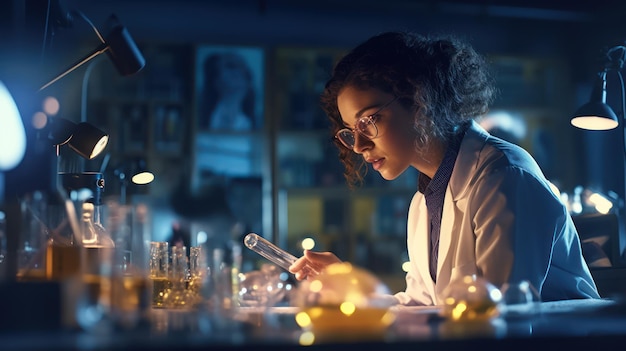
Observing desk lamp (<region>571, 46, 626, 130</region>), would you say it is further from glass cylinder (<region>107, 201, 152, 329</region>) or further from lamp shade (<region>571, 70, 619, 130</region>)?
glass cylinder (<region>107, 201, 152, 329</region>)

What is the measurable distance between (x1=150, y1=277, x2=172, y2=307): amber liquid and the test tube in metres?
0.21

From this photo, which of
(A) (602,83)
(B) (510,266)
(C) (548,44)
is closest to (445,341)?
(B) (510,266)

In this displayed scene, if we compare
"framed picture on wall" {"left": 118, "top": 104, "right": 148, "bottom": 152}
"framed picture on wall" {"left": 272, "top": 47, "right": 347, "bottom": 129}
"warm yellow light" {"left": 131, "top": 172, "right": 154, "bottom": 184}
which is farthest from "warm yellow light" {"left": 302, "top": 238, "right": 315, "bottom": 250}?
"warm yellow light" {"left": 131, "top": 172, "right": 154, "bottom": 184}

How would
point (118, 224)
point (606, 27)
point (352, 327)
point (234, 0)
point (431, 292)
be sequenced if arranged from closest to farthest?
1. point (352, 327)
2. point (118, 224)
3. point (431, 292)
4. point (234, 0)
5. point (606, 27)

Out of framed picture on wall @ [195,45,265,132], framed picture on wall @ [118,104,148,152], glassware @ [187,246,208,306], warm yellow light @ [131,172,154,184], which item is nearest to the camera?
glassware @ [187,246,208,306]

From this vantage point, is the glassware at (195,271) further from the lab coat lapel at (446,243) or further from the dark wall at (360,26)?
the dark wall at (360,26)

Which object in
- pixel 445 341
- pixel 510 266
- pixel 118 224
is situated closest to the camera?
pixel 445 341

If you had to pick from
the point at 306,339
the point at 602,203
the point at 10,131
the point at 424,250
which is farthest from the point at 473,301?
the point at 602,203

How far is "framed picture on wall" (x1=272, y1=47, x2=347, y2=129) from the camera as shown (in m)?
5.02

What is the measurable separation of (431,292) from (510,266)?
0.54m

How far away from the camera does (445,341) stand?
872mm

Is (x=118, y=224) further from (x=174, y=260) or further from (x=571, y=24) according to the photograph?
(x=571, y=24)

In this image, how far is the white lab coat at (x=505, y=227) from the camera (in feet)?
5.66

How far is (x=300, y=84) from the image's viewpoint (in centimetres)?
510
